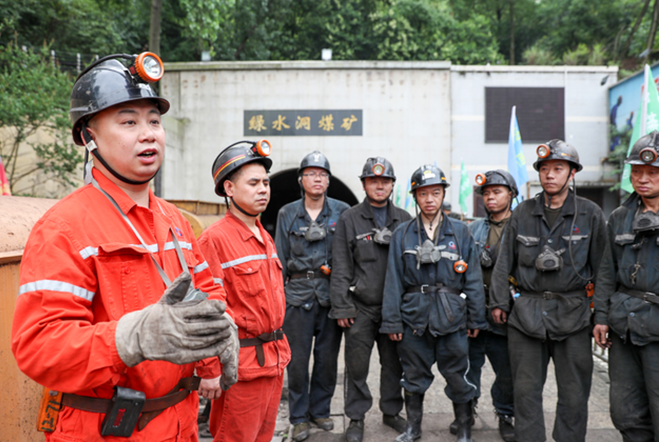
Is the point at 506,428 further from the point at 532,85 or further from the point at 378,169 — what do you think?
the point at 532,85

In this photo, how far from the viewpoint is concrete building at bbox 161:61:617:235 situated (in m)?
16.0

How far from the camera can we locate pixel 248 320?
9.29 feet

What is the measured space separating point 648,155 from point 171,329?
339 centimetres

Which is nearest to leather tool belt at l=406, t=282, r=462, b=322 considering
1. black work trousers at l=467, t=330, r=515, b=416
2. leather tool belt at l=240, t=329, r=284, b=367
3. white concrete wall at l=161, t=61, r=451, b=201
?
black work trousers at l=467, t=330, r=515, b=416

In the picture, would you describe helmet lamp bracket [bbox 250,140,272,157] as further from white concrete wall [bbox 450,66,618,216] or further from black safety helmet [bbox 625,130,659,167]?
white concrete wall [bbox 450,66,618,216]

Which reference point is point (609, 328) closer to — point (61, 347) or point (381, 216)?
point (381, 216)

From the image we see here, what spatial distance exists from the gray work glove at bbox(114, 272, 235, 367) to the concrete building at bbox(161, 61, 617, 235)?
1482 cm

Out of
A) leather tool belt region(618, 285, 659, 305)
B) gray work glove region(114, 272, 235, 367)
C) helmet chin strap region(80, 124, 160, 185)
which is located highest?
helmet chin strap region(80, 124, 160, 185)

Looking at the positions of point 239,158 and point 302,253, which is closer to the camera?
point 239,158

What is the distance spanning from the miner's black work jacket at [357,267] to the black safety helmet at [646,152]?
2.03 meters

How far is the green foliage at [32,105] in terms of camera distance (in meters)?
10.5

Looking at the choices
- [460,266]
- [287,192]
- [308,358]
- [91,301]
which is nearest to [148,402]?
[91,301]

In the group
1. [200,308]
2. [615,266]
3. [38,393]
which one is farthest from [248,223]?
[615,266]

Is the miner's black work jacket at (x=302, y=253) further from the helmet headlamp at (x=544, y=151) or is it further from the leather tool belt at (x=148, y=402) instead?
the leather tool belt at (x=148, y=402)
